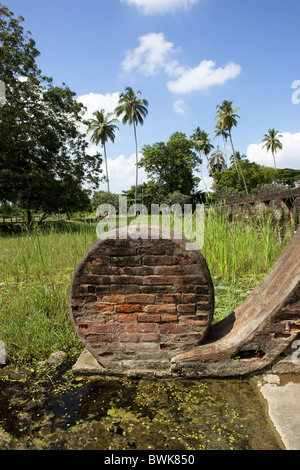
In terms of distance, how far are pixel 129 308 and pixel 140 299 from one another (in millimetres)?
115

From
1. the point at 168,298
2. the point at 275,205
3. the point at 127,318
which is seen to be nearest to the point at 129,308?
the point at 127,318

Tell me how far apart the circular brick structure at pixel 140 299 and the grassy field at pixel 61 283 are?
2.44ft

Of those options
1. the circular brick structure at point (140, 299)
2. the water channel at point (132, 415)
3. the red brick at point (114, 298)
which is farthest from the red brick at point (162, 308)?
the water channel at point (132, 415)

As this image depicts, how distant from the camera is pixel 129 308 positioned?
7.50 feet

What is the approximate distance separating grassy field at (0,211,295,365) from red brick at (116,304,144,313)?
2.96 feet

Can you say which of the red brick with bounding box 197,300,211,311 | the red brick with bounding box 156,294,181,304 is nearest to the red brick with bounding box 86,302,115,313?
the red brick with bounding box 156,294,181,304

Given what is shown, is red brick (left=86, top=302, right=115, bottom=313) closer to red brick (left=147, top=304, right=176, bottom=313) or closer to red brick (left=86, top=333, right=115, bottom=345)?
red brick (left=86, top=333, right=115, bottom=345)

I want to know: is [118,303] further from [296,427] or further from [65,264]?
[65,264]

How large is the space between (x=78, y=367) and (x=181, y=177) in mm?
34488

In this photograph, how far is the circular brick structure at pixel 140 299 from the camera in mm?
2221

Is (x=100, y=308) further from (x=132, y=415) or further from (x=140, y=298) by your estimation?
(x=132, y=415)

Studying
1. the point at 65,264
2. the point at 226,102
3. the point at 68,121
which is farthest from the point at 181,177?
the point at 65,264

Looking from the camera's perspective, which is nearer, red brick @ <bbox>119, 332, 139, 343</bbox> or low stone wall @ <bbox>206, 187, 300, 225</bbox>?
red brick @ <bbox>119, 332, 139, 343</bbox>

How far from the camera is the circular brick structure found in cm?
222
